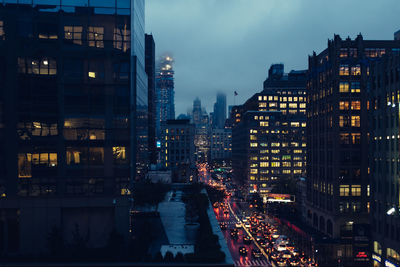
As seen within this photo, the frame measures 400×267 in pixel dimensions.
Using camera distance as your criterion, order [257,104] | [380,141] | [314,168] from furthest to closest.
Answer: [257,104]
[314,168]
[380,141]

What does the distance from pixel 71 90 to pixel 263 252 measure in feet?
166

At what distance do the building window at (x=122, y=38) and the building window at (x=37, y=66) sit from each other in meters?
8.24

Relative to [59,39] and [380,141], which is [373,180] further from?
[59,39]

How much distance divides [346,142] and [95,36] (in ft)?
205

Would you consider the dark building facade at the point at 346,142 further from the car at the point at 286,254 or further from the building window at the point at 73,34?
the building window at the point at 73,34

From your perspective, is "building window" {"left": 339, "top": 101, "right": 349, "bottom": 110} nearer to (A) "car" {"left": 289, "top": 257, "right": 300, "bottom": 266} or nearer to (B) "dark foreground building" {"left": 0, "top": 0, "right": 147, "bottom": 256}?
(A) "car" {"left": 289, "top": 257, "right": 300, "bottom": 266}

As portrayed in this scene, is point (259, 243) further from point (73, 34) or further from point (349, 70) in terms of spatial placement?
point (73, 34)

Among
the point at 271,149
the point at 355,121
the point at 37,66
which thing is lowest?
the point at 271,149

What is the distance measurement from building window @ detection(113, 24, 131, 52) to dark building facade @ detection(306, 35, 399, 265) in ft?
182

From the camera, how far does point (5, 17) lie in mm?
47281

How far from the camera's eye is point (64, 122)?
48562mm

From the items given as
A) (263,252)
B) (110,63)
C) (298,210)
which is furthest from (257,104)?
(110,63)

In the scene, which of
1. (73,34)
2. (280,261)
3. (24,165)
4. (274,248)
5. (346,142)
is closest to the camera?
(24,165)

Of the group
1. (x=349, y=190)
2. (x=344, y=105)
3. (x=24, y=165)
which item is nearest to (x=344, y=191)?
(x=349, y=190)
